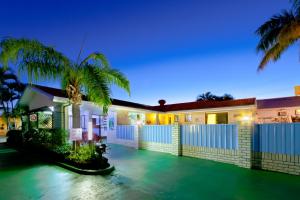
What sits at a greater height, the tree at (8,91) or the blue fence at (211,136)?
the tree at (8,91)

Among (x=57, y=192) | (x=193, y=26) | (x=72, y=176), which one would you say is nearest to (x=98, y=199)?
(x=57, y=192)

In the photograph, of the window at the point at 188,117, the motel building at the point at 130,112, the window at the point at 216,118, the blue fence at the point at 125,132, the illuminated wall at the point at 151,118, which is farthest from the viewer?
the illuminated wall at the point at 151,118

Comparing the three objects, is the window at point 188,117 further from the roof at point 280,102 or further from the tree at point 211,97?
the tree at point 211,97

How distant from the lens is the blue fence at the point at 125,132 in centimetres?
1396

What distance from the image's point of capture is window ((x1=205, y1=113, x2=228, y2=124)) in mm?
18875

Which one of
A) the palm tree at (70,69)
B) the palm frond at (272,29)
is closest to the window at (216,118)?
the palm frond at (272,29)

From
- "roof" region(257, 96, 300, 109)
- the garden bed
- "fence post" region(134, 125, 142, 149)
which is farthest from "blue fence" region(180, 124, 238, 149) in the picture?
"roof" region(257, 96, 300, 109)

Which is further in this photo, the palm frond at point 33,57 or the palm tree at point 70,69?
the palm tree at point 70,69

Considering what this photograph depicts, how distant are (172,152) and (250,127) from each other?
4.51m

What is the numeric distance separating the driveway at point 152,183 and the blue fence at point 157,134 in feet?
10.3

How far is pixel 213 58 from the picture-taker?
20.0 m

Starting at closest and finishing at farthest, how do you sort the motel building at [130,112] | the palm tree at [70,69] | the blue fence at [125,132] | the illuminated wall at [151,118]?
the palm tree at [70,69] < the motel building at [130,112] < the blue fence at [125,132] < the illuminated wall at [151,118]

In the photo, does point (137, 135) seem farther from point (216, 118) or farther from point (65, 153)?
point (216, 118)

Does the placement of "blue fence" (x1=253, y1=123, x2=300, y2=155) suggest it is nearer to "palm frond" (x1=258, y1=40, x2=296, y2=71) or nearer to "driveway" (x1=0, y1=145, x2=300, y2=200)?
"driveway" (x1=0, y1=145, x2=300, y2=200)
